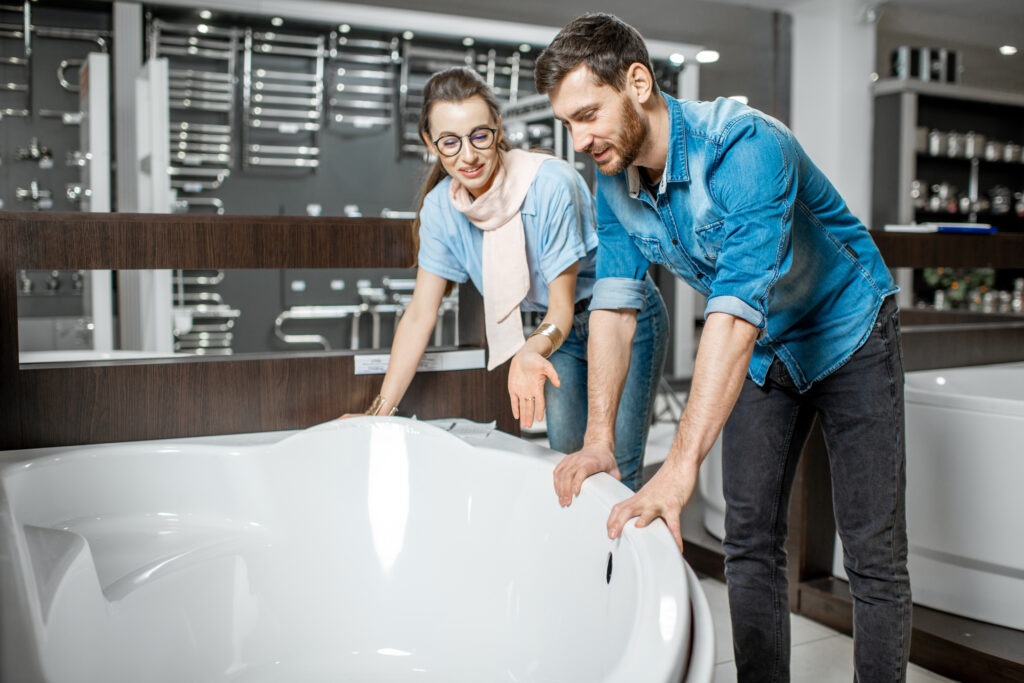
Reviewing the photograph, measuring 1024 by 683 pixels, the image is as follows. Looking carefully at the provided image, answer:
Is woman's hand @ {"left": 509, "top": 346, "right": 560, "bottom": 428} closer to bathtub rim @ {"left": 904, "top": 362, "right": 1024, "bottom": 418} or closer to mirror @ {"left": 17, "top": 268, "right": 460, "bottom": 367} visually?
bathtub rim @ {"left": 904, "top": 362, "right": 1024, "bottom": 418}

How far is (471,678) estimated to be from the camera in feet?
5.38

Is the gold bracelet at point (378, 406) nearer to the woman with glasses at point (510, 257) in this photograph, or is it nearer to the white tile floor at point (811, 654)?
the woman with glasses at point (510, 257)

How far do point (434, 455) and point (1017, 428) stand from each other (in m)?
1.38

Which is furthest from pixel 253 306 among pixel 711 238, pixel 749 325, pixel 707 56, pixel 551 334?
pixel 749 325

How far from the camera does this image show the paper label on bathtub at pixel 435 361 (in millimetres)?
2021

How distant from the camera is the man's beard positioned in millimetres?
1360


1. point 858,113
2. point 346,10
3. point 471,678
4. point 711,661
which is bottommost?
point 471,678

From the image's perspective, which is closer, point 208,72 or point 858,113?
point 208,72

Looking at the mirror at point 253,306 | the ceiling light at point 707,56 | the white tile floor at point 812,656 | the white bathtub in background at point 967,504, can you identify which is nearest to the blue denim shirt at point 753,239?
the white tile floor at point 812,656

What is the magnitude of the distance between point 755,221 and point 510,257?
654 millimetres

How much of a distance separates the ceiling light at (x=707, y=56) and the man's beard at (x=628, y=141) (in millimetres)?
5426

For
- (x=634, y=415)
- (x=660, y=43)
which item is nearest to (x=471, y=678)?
(x=634, y=415)

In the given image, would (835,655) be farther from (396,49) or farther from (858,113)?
(858,113)

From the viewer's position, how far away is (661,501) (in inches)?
48.8
